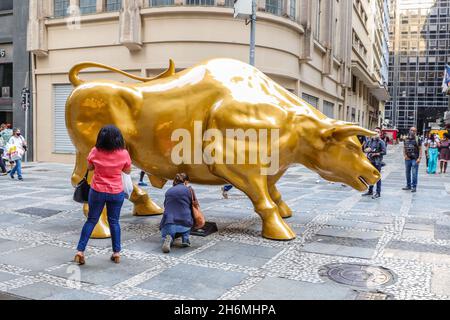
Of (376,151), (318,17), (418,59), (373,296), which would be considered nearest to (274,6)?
(318,17)

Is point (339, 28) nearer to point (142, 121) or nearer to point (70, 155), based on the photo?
point (70, 155)

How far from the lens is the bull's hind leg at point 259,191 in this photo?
20.6 ft

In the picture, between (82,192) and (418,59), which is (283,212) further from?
(418,59)

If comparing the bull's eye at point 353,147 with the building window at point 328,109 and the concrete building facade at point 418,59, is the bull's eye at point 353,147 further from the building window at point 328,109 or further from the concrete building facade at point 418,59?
the concrete building facade at point 418,59

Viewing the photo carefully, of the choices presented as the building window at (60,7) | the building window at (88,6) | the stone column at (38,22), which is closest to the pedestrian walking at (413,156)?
the building window at (88,6)

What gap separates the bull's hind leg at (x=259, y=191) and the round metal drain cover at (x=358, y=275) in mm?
1196

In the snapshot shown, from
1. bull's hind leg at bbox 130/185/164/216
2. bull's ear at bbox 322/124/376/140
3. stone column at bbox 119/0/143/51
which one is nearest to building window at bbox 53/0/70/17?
stone column at bbox 119/0/143/51

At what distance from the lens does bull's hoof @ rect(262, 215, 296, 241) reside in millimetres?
6328

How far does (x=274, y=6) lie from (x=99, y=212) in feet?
49.3

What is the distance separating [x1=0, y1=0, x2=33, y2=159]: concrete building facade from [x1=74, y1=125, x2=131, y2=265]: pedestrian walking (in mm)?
16232

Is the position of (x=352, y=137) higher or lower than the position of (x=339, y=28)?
lower

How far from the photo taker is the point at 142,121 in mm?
6500
